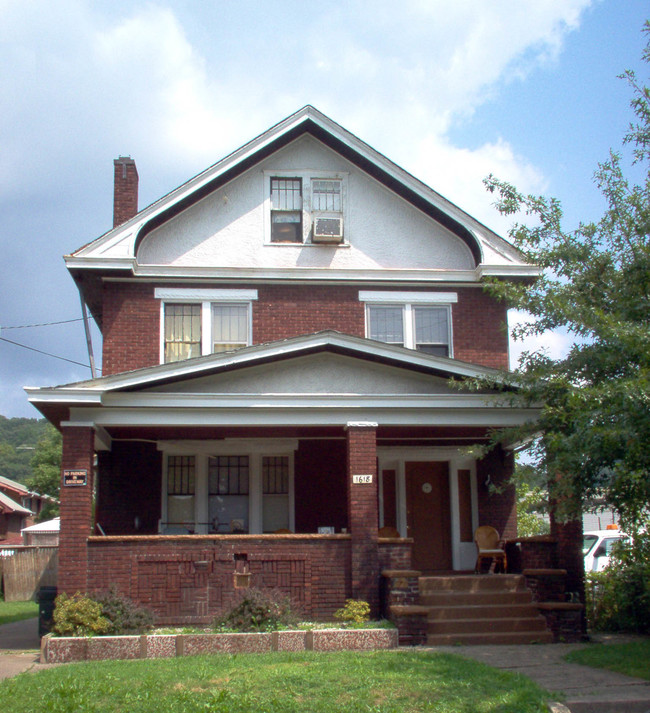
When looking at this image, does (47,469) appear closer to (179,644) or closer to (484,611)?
(179,644)

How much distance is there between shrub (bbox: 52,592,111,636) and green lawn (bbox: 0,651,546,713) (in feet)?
4.23

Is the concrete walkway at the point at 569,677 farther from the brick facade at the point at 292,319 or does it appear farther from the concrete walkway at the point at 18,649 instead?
the brick facade at the point at 292,319

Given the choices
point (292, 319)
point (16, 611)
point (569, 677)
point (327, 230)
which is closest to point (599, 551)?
point (292, 319)

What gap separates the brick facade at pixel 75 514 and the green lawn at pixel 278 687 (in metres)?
2.29

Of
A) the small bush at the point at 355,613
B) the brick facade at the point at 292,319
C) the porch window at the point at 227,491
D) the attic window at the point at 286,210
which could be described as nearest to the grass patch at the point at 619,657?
the small bush at the point at 355,613

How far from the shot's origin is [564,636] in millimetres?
11859

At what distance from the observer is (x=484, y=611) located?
12.3 metres

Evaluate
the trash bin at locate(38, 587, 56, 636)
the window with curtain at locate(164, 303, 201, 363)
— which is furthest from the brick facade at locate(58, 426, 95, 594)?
the window with curtain at locate(164, 303, 201, 363)

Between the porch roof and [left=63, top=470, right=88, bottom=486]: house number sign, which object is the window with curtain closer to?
the porch roof

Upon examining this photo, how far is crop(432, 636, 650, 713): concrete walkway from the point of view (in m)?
8.08

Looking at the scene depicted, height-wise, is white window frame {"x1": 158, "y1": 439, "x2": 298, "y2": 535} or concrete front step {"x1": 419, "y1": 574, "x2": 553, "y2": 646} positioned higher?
white window frame {"x1": 158, "y1": 439, "x2": 298, "y2": 535}

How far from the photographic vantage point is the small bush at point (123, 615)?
37.0 feet

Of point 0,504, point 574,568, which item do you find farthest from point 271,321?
point 0,504

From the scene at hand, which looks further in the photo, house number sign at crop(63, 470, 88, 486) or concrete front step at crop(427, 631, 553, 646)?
house number sign at crop(63, 470, 88, 486)
